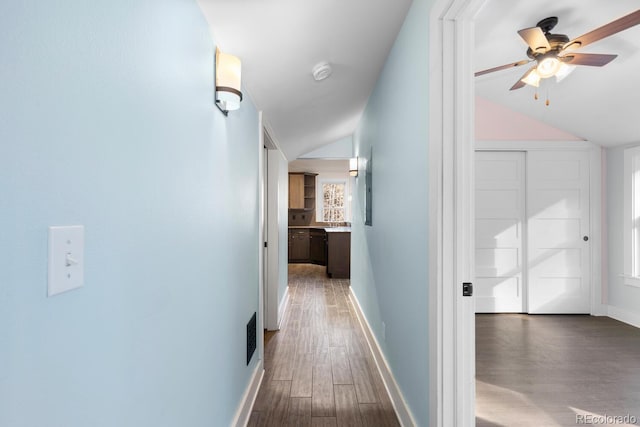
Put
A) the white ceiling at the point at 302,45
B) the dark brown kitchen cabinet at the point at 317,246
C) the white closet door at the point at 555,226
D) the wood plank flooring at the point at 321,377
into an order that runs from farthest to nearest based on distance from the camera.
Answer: the dark brown kitchen cabinet at the point at 317,246
the white closet door at the point at 555,226
the wood plank flooring at the point at 321,377
the white ceiling at the point at 302,45

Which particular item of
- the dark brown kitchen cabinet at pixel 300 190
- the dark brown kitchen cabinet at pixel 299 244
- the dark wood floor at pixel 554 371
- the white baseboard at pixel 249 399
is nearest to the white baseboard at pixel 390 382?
the dark wood floor at pixel 554 371

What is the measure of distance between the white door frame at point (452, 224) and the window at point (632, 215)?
13.0ft

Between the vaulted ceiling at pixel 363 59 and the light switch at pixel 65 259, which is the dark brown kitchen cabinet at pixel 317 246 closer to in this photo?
the vaulted ceiling at pixel 363 59

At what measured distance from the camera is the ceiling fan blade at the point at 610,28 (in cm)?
189

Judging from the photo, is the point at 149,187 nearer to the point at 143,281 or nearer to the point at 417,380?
the point at 143,281

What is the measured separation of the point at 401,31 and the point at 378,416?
2351mm

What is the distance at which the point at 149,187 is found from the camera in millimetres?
933

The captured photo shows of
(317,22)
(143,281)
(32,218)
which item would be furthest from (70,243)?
(317,22)

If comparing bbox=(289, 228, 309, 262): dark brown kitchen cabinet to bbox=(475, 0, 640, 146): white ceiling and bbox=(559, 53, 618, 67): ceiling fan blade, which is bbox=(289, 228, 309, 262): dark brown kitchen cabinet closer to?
bbox=(475, 0, 640, 146): white ceiling

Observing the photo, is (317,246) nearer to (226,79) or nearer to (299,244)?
(299,244)

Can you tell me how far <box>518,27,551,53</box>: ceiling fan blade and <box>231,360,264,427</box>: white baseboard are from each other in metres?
2.93

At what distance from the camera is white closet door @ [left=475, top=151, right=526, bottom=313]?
4379 mm

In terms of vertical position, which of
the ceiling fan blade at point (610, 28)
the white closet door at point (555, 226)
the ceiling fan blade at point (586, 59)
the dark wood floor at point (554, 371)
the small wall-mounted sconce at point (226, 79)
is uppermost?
the ceiling fan blade at point (586, 59)

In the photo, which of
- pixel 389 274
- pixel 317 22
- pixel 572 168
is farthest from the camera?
pixel 572 168
